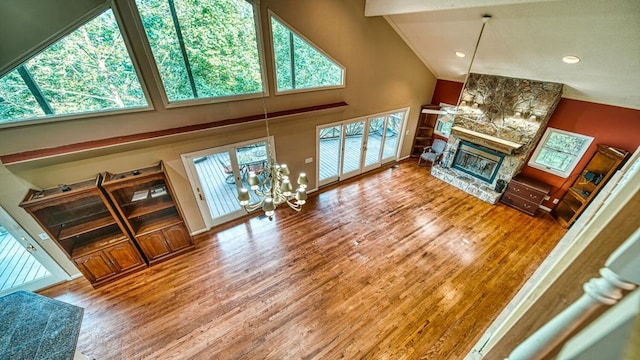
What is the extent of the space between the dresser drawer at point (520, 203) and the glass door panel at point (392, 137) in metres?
3.03

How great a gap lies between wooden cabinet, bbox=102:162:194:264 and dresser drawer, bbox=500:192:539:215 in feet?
23.4

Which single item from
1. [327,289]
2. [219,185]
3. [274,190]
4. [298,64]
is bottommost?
[327,289]

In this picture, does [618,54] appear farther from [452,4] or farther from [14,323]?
[14,323]

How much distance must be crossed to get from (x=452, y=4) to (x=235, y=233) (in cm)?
529

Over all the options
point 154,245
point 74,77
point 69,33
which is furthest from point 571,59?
point 154,245

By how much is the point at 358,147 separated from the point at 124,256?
5837 mm

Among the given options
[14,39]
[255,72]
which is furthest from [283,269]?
[14,39]

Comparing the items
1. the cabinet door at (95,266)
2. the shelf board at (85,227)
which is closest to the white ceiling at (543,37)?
the shelf board at (85,227)

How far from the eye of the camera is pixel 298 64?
432cm

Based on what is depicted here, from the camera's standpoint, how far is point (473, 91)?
5691 millimetres

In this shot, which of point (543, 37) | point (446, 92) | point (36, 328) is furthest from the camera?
point (446, 92)

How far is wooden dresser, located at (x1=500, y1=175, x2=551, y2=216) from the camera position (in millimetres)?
5062

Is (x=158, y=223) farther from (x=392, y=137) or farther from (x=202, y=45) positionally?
(x=392, y=137)

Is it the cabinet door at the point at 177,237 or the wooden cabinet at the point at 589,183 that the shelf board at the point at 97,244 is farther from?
the wooden cabinet at the point at 589,183
